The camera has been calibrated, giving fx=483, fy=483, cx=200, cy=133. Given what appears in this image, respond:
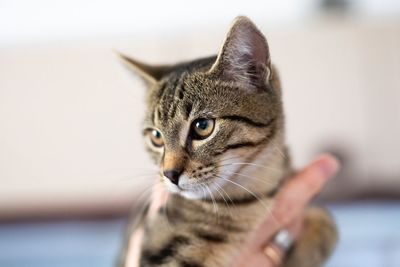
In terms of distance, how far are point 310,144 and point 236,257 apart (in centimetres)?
104

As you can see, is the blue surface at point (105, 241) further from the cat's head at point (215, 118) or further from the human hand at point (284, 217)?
the cat's head at point (215, 118)

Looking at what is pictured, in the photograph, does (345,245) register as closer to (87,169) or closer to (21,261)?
(21,261)

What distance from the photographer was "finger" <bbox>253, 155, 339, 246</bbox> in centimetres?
82

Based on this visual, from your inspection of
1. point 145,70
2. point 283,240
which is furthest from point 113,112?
point 283,240

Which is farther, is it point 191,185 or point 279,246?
point 279,246

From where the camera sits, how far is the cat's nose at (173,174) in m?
0.69

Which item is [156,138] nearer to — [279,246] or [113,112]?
[279,246]

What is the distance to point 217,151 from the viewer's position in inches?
27.3

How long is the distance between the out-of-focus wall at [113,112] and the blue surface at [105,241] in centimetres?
19

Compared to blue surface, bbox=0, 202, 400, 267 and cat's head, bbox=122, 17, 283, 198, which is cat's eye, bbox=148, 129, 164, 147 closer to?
cat's head, bbox=122, 17, 283, 198

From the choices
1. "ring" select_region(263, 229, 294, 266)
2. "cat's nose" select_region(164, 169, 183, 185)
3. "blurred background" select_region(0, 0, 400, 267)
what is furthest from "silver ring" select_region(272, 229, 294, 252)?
"blurred background" select_region(0, 0, 400, 267)

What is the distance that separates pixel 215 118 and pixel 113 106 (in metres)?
0.93

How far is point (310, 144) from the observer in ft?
5.77

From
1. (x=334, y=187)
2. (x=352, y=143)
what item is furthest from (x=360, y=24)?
(x=334, y=187)
